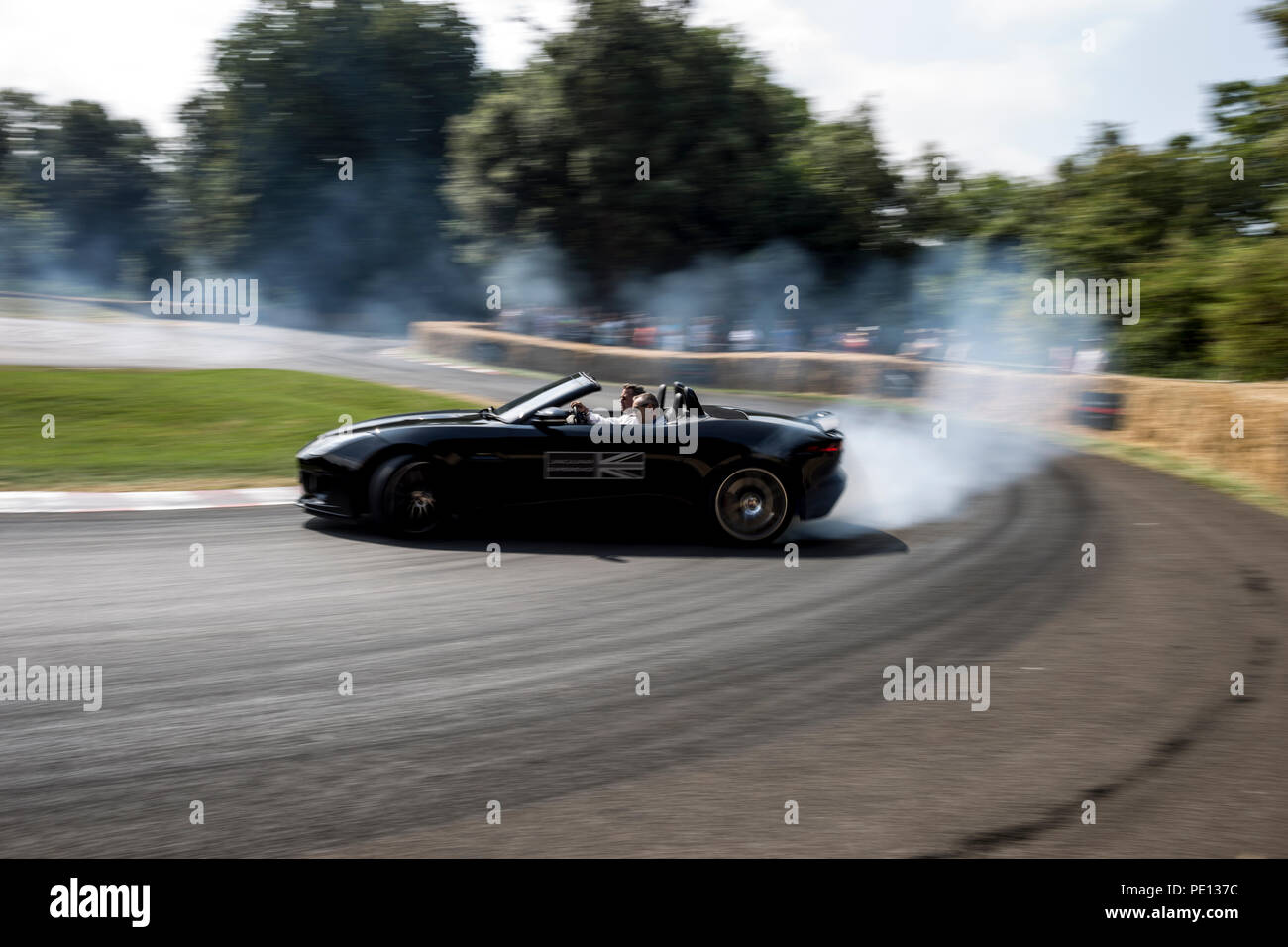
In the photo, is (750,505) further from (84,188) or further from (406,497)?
(84,188)

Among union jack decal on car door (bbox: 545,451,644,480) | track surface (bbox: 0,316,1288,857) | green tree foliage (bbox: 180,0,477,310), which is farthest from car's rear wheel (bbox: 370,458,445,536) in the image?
green tree foliage (bbox: 180,0,477,310)

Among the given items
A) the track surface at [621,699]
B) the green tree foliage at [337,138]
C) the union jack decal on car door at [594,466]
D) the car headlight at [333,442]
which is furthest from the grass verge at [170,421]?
the green tree foliage at [337,138]

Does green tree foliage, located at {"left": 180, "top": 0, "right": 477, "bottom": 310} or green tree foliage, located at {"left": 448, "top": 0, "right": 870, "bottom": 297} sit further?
green tree foliage, located at {"left": 180, "top": 0, "right": 477, "bottom": 310}

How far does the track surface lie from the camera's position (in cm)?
398

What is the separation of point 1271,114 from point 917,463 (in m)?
18.0

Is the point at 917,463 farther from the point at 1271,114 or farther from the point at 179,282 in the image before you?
the point at 179,282

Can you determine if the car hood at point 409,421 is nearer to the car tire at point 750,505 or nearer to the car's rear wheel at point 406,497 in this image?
the car's rear wheel at point 406,497

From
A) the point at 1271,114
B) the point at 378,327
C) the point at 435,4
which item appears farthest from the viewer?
the point at 435,4

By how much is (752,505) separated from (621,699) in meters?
4.06

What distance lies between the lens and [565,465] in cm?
870

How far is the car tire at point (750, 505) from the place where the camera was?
29.6ft

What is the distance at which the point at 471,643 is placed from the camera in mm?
6066

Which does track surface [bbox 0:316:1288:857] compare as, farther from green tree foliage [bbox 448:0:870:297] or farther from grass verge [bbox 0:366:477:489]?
green tree foliage [bbox 448:0:870:297]
